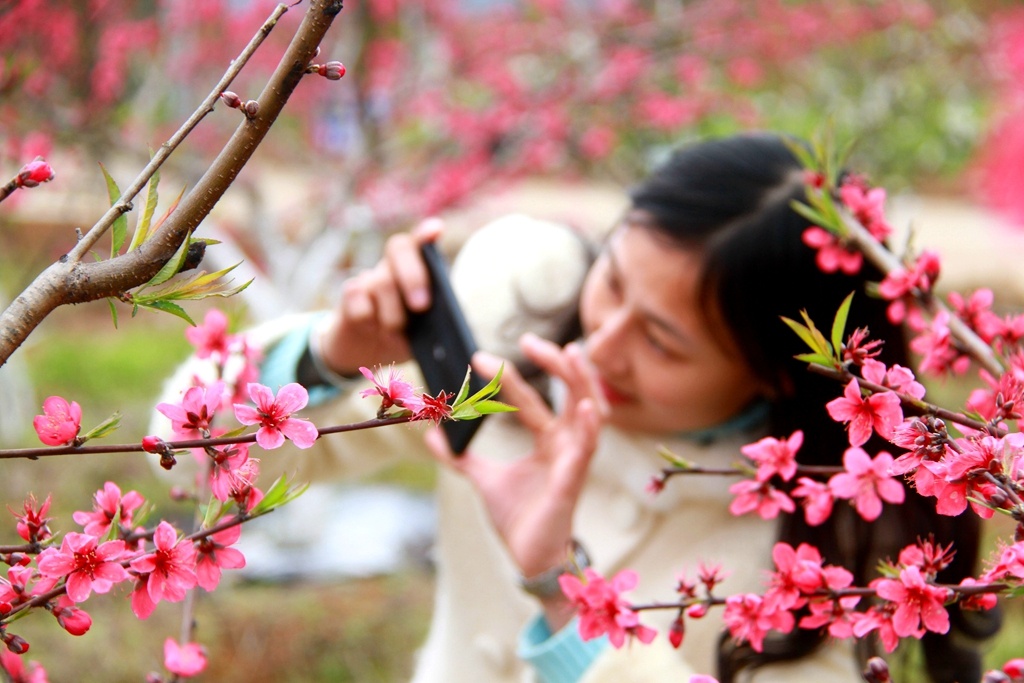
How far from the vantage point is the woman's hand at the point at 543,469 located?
0.91 meters

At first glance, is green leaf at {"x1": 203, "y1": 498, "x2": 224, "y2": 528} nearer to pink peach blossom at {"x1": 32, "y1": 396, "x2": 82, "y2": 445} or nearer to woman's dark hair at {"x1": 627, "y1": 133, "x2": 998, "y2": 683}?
pink peach blossom at {"x1": 32, "y1": 396, "x2": 82, "y2": 445}

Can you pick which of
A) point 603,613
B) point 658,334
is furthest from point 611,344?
point 603,613

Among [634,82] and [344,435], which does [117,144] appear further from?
[634,82]

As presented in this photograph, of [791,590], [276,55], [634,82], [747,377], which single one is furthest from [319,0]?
[276,55]

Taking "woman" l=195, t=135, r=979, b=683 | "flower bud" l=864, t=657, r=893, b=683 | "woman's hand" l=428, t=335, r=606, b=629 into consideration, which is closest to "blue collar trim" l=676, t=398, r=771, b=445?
"woman" l=195, t=135, r=979, b=683

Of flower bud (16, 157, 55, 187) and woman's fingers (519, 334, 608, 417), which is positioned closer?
flower bud (16, 157, 55, 187)

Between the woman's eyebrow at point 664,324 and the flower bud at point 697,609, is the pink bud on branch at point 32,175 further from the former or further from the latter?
the woman's eyebrow at point 664,324

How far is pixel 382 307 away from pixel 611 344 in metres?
0.26

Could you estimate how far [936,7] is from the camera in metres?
4.82

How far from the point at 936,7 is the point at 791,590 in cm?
506

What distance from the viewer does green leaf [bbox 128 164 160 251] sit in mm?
416

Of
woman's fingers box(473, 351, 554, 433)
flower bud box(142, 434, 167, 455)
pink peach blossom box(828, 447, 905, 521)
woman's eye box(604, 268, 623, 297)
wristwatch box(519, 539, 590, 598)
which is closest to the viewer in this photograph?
flower bud box(142, 434, 167, 455)

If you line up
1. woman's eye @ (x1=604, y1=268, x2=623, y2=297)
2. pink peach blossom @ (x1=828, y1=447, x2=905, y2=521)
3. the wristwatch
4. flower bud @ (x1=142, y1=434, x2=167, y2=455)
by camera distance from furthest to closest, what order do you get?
woman's eye @ (x1=604, y1=268, x2=623, y2=297) → the wristwatch → pink peach blossom @ (x1=828, y1=447, x2=905, y2=521) → flower bud @ (x1=142, y1=434, x2=167, y2=455)

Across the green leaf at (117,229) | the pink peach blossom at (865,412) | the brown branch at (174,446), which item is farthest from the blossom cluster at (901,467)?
the green leaf at (117,229)
